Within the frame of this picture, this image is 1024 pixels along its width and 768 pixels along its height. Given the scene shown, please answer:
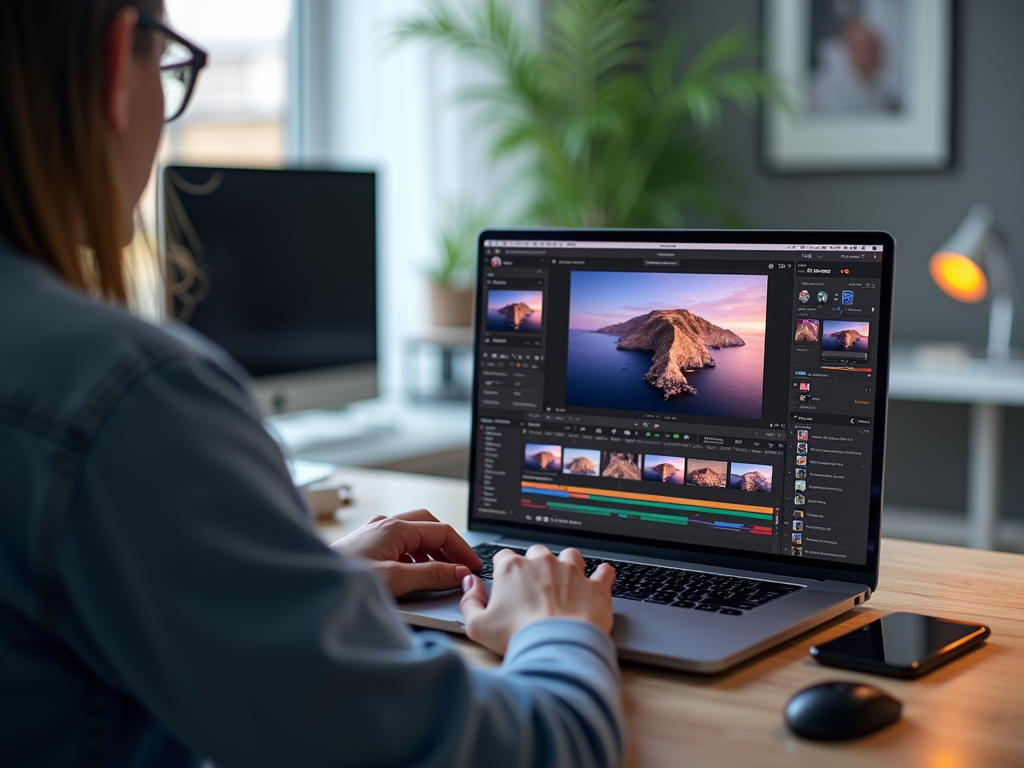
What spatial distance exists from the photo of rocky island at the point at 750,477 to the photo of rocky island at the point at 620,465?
10 cm

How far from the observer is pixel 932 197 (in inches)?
135

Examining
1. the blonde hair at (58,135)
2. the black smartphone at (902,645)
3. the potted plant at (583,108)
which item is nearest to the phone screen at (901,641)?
the black smartphone at (902,645)

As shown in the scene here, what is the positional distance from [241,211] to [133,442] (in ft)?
4.88

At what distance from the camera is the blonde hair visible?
556mm

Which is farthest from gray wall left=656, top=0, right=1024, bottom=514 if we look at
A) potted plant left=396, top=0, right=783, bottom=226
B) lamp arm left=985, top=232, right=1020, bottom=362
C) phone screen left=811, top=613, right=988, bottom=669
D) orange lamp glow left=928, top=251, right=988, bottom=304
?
phone screen left=811, top=613, right=988, bottom=669

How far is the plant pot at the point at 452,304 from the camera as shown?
304cm

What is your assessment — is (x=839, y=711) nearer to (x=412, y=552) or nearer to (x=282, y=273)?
(x=412, y=552)

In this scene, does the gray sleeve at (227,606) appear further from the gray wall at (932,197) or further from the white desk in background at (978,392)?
the gray wall at (932,197)

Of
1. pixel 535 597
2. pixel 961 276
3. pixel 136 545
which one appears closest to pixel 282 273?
pixel 535 597

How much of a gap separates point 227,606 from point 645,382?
Answer: 2.15ft

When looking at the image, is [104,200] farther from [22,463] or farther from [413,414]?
[413,414]

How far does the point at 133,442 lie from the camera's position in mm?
507

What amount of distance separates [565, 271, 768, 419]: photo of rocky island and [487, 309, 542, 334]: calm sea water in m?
0.04

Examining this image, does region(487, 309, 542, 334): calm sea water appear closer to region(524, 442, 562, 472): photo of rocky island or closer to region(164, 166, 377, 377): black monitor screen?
region(524, 442, 562, 472): photo of rocky island
